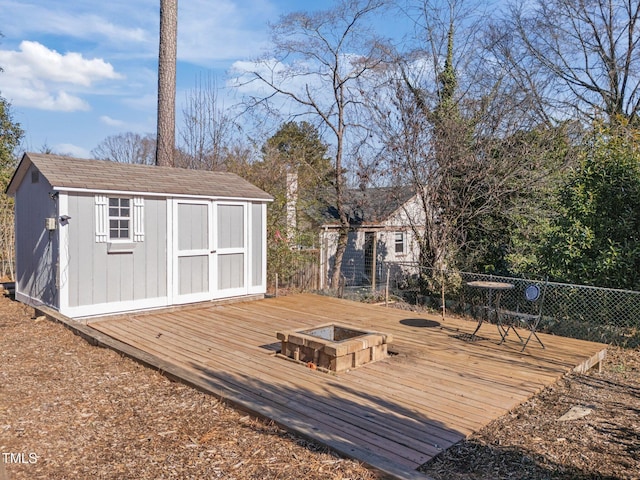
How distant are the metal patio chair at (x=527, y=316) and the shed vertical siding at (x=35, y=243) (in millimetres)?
6415

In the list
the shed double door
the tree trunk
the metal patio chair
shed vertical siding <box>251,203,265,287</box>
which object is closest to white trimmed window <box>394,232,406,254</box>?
the metal patio chair

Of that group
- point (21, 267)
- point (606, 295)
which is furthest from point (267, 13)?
point (606, 295)

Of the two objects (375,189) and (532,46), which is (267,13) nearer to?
(375,189)

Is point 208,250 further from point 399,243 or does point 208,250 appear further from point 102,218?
point 399,243

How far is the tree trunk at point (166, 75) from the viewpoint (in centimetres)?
1100

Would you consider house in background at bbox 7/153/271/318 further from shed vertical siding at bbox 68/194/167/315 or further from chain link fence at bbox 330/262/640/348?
chain link fence at bbox 330/262/640/348

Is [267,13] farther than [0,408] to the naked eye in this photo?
Yes

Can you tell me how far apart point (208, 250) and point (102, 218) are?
1.86 metres

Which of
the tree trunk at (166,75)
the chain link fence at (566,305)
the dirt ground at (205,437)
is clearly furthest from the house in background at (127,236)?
the chain link fence at (566,305)

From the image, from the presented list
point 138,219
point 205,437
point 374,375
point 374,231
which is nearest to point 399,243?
point 374,231

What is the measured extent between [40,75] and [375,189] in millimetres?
15177

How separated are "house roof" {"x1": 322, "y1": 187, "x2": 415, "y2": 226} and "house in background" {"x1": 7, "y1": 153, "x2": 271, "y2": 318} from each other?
366 cm

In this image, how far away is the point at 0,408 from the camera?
147 inches

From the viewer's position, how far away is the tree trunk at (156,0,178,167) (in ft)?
36.1
